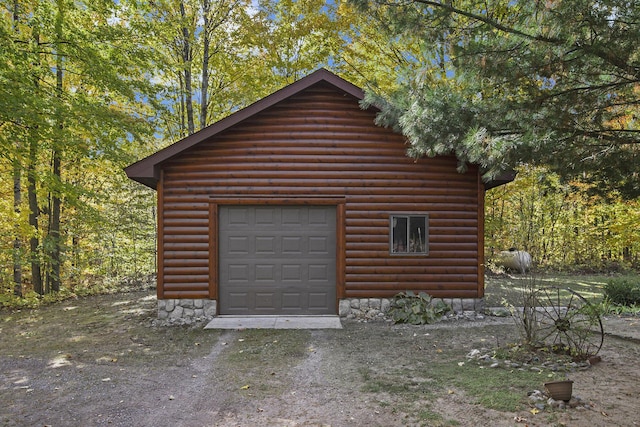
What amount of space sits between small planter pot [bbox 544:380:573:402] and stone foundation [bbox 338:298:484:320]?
4443mm

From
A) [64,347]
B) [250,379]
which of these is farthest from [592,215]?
[64,347]

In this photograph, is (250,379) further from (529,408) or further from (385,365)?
(529,408)

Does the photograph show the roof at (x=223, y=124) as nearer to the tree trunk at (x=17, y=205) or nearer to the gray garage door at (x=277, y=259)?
the gray garage door at (x=277, y=259)

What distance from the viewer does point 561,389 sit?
3.84 m

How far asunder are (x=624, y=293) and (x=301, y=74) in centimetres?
1264

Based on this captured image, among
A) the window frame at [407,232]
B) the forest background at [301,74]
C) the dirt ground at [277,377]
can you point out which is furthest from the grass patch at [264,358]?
the forest background at [301,74]

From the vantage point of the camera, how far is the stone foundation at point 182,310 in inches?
320

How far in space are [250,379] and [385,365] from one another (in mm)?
1836

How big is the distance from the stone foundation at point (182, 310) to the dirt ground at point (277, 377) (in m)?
0.36

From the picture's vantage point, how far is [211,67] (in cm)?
1589

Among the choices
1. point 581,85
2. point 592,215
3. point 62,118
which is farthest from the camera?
point 592,215

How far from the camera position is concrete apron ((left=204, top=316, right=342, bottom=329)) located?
24.8 feet

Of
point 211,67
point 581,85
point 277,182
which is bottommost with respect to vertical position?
point 277,182

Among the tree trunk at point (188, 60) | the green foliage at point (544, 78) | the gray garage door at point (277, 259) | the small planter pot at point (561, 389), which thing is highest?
the tree trunk at point (188, 60)
